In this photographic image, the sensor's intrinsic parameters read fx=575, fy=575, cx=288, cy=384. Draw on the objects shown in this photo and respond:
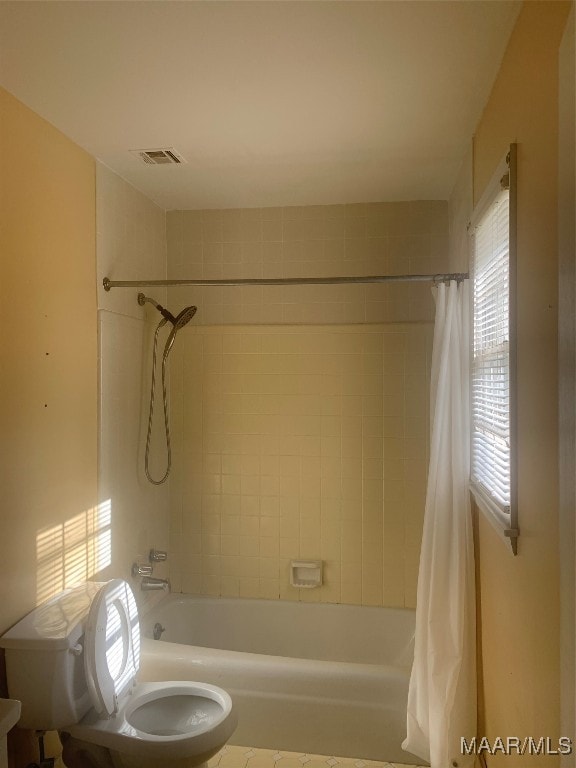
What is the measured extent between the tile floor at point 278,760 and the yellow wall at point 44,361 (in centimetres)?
96

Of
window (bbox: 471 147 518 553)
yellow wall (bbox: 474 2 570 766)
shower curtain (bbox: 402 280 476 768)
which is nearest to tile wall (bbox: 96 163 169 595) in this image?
shower curtain (bbox: 402 280 476 768)

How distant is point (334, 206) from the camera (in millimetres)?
3135

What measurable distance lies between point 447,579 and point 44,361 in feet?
5.65

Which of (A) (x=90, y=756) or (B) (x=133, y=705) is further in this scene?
(B) (x=133, y=705)

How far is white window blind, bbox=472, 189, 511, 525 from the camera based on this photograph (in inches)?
65.2

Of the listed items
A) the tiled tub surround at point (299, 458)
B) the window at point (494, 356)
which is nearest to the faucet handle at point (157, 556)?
the tiled tub surround at point (299, 458)

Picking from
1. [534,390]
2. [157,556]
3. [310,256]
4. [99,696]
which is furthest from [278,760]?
[310,256]

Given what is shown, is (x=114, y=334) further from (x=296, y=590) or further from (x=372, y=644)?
(x=372, y=644)

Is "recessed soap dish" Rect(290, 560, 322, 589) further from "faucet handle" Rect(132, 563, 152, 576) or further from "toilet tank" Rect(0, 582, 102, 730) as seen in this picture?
"toilet tank" Rect(0, 582, 102, 730)

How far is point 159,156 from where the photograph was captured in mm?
2492

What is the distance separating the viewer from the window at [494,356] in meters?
1.51

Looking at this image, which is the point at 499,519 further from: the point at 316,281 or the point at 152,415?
the point at 152,415

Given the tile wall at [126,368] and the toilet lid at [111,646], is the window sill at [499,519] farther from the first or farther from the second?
the tile wall at [126,368]

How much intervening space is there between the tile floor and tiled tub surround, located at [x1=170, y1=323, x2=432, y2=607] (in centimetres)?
87
